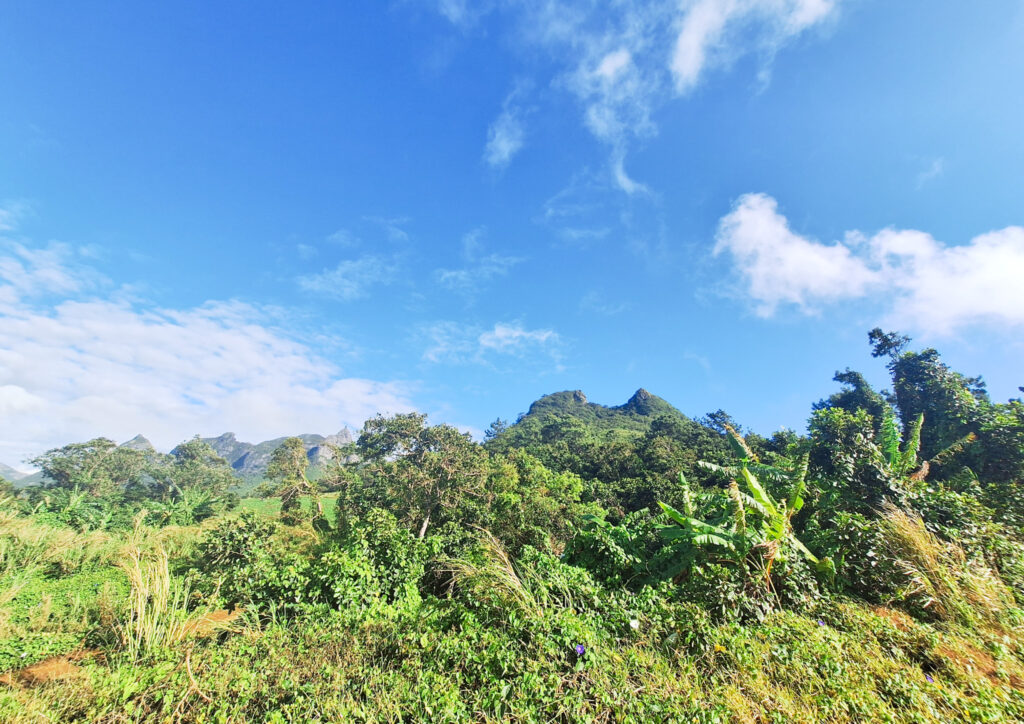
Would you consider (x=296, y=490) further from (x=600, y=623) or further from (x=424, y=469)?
(x=600, y=623)

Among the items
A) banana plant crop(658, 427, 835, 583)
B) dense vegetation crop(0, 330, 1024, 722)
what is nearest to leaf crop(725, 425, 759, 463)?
dense vegetation crop(0, 330, 1024, 722)

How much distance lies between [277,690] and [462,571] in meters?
2.67

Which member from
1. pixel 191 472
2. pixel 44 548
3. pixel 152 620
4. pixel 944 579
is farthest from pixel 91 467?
pixel 944 579

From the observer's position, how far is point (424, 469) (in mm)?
18500

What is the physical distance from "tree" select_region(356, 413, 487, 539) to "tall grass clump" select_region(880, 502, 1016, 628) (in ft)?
39.6

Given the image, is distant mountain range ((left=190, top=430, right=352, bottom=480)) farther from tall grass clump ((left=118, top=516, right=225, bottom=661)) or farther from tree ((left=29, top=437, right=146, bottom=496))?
tall grass clump ((left=118, top=516, right=225, bottom=661))

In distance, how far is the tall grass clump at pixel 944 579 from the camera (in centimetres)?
407

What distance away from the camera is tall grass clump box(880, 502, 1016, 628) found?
4.07 m

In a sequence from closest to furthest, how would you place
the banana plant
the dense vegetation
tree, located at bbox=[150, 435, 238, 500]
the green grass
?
the dense vegetation, the banana plant, the green grass, tree, located at bbox=[150, 435, 238, 500]

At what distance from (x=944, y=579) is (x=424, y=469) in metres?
17.0

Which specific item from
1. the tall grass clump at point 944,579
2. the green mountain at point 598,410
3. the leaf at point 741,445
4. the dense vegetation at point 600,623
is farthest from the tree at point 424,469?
the green mountain at point 598,410

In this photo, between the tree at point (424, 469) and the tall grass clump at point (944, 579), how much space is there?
12.1 m

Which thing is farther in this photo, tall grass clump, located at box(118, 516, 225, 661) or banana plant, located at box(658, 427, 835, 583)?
banana plant, located at box(658, 427, 835, 583)

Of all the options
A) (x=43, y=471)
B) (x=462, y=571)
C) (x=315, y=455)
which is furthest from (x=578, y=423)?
(x=315, y=455)
